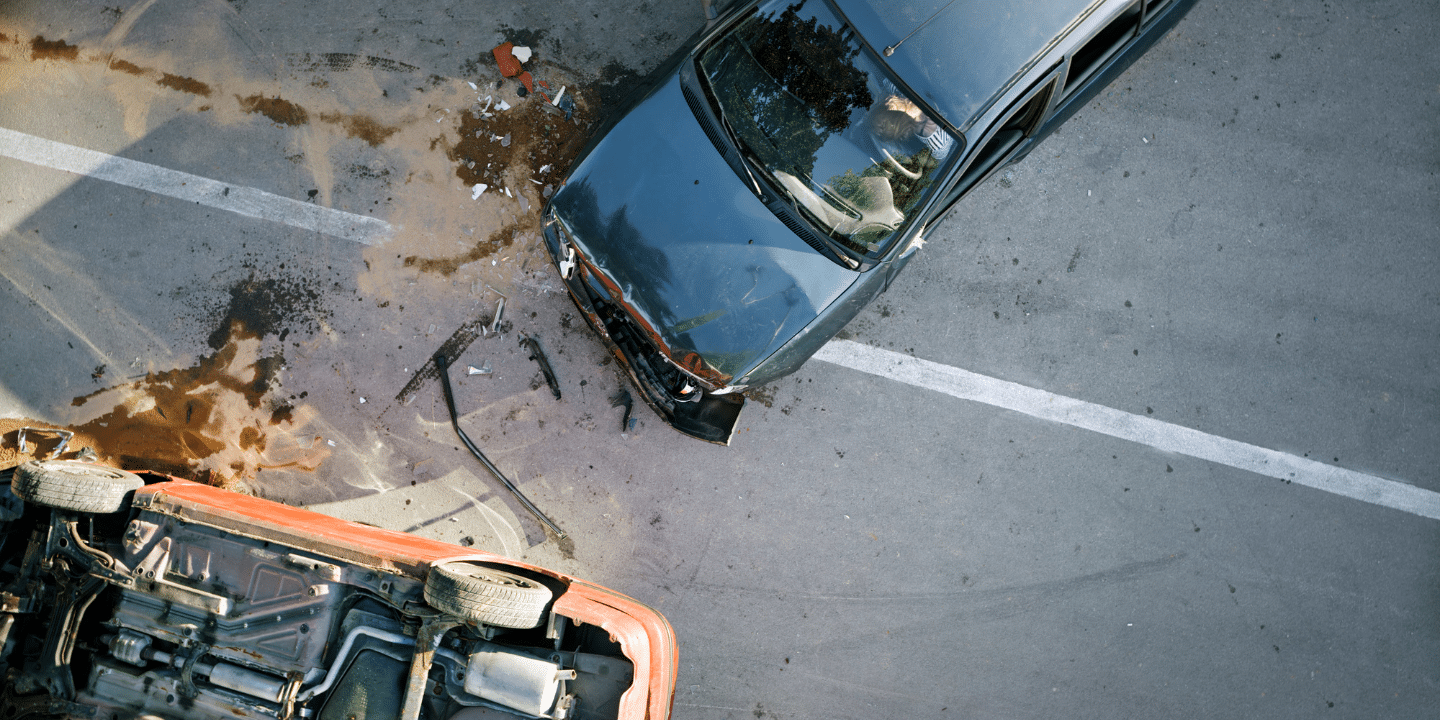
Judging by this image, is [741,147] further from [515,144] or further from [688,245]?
[515,144]

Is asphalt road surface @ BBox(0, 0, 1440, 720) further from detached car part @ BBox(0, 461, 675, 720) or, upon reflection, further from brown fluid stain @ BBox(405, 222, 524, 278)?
detached car part @ BBox(0, 461, 675, 720)

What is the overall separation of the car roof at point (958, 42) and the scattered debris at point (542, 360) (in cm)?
252

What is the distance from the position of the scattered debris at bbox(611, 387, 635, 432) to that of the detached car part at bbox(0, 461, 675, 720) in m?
1.12

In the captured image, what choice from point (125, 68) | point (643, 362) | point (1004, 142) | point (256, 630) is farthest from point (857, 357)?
point (125, 68)

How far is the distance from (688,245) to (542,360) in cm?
140

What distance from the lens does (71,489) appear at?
344cm

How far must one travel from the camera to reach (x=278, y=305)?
443 centimetres

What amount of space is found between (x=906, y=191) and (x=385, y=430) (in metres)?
3.33

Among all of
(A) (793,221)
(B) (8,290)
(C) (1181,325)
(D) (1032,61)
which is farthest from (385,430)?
(C) (1181,325)

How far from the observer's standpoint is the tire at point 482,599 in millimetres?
3156

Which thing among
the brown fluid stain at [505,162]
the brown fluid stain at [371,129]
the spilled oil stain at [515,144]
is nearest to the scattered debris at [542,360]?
the brown fluid stain at [505,162]

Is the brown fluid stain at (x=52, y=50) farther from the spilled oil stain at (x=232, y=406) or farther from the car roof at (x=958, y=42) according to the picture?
the car roof at (x=958, y=42)

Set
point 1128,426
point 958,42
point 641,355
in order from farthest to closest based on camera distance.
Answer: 1. point 1128,426
2. point 641,355
3. point 958,42

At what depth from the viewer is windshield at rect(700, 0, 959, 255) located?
134 inches
